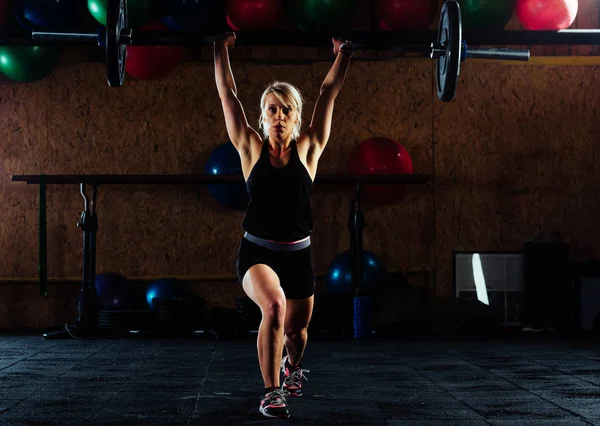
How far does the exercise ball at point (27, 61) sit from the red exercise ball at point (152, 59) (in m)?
0.62

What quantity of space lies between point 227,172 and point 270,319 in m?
3.49

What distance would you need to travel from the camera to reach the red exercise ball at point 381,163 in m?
6.23

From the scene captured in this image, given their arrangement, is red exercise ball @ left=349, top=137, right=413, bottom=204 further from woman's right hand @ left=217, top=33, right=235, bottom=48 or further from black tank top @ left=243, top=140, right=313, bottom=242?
black tank top @ left=243, top=140, right=313, bottom=242

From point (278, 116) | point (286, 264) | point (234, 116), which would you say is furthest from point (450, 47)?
point (286, 264)

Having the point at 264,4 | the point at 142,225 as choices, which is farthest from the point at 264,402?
the point at 142,225

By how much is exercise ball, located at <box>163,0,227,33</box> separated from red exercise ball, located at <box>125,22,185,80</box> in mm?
235

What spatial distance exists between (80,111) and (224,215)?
1588 millimetres

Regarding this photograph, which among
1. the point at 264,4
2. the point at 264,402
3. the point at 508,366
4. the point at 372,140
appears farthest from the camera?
the point at 372,140

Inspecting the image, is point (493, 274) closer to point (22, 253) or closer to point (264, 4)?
point (264, 4)

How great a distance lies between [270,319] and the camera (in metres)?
2.70

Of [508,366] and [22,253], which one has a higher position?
[22,253]

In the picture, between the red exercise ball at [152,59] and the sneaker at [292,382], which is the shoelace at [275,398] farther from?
the red exercise ball at [152,59]

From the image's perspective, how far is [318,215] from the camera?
6879mm

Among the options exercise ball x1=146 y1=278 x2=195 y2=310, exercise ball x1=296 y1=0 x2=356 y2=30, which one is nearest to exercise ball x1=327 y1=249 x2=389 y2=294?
exercise ball x1=146 y1=278 x2=195 y2=310
